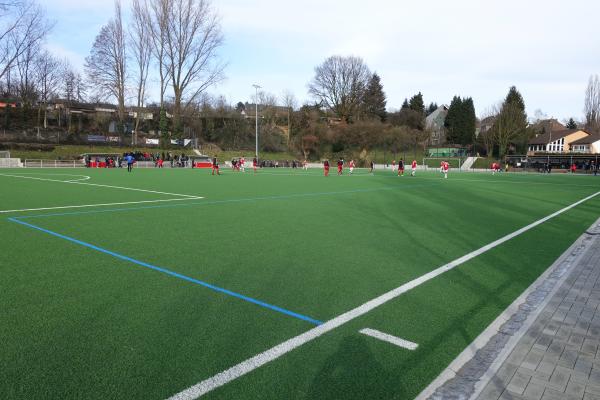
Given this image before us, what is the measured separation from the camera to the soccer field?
293 centimetres

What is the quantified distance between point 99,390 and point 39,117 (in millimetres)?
67844

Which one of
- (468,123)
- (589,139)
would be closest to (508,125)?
(468,123)

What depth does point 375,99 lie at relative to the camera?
78.9 meters

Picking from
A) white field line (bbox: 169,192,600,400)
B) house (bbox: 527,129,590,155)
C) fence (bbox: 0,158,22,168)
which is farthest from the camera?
house (bbox: 527,129,590,155)

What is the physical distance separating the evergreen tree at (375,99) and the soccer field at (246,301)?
70.6 metres

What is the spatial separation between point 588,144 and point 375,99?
140 feet

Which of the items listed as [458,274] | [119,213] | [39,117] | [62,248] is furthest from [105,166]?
[458,274]

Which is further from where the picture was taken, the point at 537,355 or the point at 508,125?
the point at 508,125

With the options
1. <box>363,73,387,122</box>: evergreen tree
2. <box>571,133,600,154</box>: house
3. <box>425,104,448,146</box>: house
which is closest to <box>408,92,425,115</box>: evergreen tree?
<box>425,104,448,146</box>: house

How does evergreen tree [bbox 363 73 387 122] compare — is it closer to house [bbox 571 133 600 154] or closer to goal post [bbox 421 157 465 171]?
goal post [bbox 421 157 465 171]

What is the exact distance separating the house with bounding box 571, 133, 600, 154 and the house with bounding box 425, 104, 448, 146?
25315 millimetres

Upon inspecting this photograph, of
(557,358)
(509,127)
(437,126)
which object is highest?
(437,126)

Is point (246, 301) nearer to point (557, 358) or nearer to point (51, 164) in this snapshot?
point (557, 358)

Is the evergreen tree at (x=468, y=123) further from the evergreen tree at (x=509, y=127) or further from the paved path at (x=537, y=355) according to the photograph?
the paved path at (x=537, y=355)
